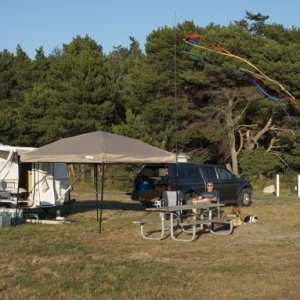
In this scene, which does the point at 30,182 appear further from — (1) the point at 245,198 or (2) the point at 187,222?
(1) the point at 245,198

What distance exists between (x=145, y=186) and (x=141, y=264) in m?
10.5

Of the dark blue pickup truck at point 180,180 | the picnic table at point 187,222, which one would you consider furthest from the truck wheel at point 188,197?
the picnic table at point 187,222

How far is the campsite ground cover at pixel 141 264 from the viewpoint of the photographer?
26.4 feet

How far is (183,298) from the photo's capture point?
7.67 metres

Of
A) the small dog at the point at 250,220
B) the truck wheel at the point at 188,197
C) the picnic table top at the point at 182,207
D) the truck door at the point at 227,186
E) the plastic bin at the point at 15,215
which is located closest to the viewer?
the picnic table top at the point at 182,207

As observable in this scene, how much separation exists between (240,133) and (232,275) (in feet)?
116

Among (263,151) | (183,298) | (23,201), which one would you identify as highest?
(263,151)

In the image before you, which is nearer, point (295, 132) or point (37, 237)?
point (37, 237)

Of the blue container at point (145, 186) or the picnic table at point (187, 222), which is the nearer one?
the picnic table at point (187, 222)

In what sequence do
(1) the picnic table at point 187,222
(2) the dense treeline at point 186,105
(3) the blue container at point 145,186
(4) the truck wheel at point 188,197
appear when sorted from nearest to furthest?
(1) the picnic table at point 187,222 → (4) the truck wheel at point 188,197 → (3) the blue container at point 145,186 → (2) the dense treeline at point 186,105

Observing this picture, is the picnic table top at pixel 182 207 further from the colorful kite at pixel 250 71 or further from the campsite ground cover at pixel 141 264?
the colorful kite at pixel 250 71

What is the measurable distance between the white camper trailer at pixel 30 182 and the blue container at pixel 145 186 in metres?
2.75

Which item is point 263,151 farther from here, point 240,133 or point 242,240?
point 242,240

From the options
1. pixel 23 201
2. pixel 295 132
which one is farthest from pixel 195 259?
pixel 295 132
